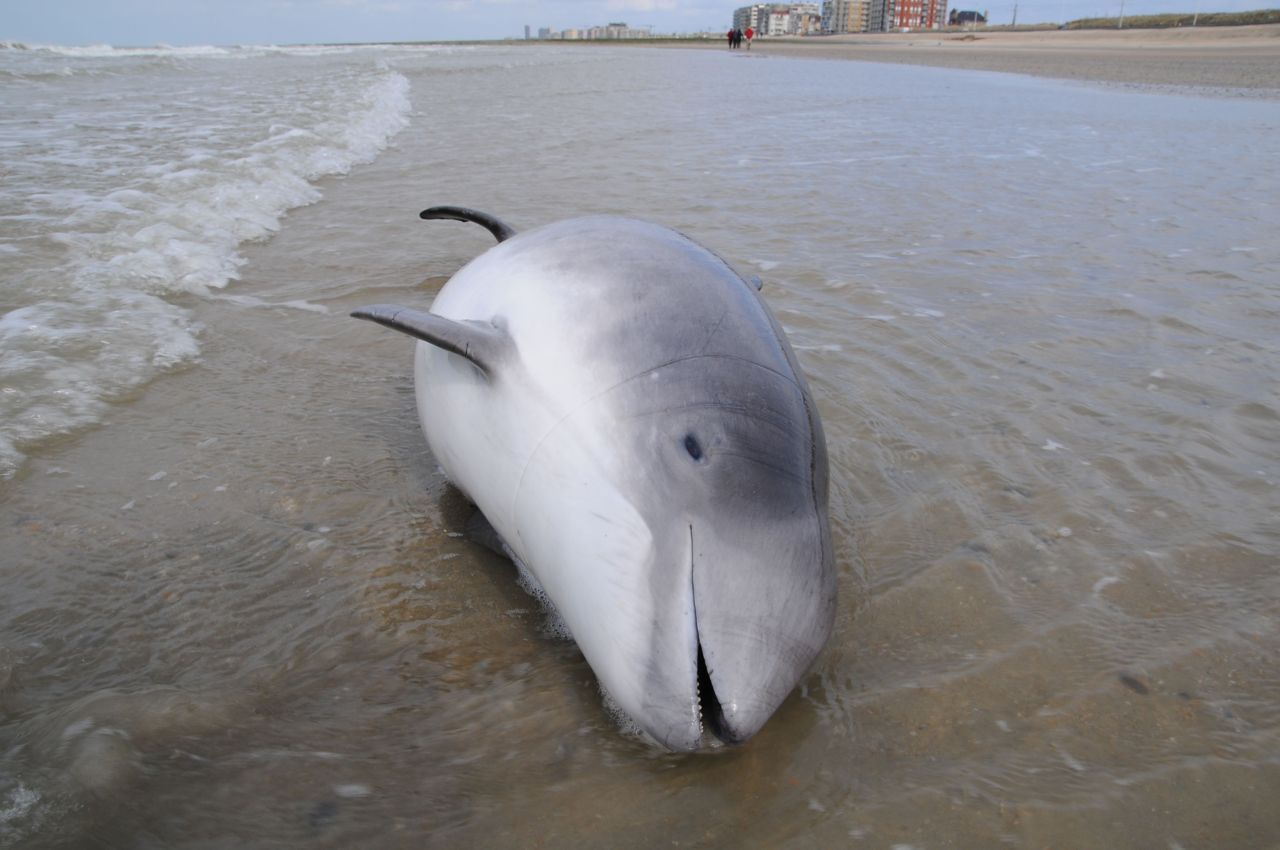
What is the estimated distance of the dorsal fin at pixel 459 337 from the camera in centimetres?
277

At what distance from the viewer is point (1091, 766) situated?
2227mm

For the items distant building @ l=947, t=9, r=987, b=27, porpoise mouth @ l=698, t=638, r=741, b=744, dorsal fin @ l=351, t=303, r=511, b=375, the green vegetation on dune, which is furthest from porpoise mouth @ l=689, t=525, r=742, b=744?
distant building @ l=947, t=9, r=987, b=27

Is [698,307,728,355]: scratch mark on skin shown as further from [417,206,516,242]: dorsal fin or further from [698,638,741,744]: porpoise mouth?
[417,206,516,242]: dorsal fin

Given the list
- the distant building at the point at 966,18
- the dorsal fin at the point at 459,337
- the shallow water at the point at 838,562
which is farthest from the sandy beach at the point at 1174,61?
the distant building at the point at 966,18

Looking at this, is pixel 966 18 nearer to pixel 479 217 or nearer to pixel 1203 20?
pixel 1203 20

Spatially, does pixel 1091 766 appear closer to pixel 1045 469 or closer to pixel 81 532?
pixel 1045 469

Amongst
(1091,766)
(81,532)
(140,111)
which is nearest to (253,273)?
(81,532)

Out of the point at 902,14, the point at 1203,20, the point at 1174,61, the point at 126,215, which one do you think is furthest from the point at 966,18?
the point at 126,215

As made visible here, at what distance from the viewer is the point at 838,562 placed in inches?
124

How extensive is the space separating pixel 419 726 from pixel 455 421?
1.11 meters

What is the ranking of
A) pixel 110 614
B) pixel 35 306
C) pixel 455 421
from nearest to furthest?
pixel 110 614 → pixel 455 421 → pixel 35 306

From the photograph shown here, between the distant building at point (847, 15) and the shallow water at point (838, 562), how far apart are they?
179649mm

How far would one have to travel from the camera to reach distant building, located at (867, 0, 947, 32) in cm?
16000

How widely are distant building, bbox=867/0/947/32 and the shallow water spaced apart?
172347 millimetres
